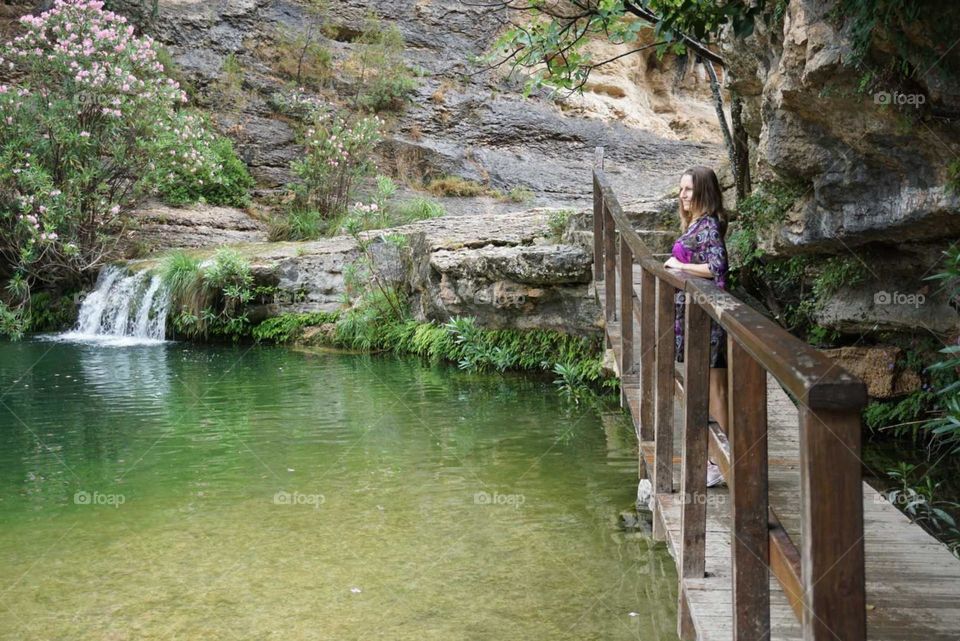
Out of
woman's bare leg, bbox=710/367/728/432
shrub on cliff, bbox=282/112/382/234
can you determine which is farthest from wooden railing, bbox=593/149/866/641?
shrub on cliff, bbox=282/112/382/234

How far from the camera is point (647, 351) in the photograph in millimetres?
5191

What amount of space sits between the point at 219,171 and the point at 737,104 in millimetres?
11566

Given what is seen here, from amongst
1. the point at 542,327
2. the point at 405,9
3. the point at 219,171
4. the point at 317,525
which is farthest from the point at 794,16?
the point at 405,9

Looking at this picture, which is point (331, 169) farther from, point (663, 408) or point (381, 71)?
point (663, 408)

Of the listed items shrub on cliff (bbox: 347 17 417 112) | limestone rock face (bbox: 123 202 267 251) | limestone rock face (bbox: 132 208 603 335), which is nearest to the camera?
limestone rock face (bbox: 132 208 603 335)

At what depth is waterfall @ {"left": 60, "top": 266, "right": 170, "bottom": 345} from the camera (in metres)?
14.8

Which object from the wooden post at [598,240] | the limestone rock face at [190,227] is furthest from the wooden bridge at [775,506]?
the limestone rock face at [190,227]

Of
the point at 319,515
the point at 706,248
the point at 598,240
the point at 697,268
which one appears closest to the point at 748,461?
the point at 697,268

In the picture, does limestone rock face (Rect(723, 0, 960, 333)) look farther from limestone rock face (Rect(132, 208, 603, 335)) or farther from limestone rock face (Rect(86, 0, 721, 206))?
limestone rock face (Rect(86, 0, 721, 206))

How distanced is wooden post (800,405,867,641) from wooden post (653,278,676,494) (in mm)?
2402

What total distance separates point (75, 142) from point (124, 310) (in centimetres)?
290

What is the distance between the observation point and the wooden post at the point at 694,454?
3.12 meters

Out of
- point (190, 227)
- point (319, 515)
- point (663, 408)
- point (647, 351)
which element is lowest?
point (319, 515)

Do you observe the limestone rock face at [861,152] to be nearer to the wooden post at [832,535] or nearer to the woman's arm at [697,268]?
the woman's arm at [697,268]
